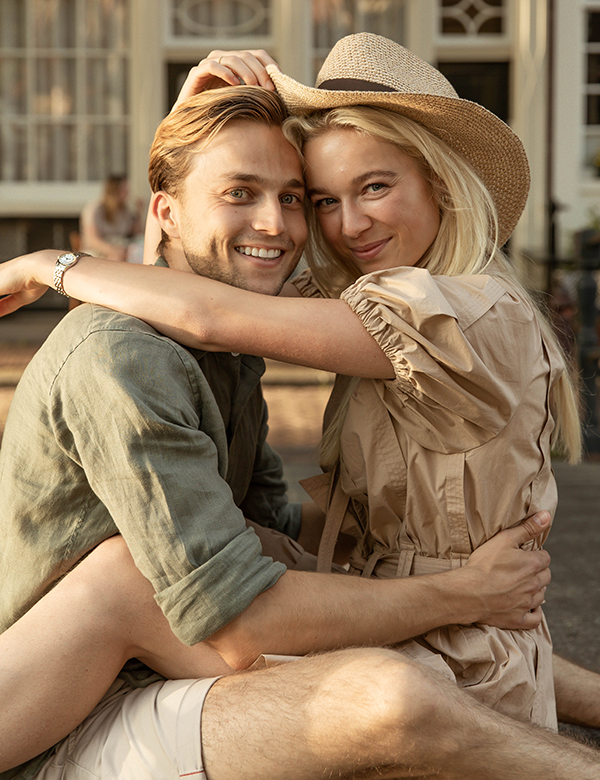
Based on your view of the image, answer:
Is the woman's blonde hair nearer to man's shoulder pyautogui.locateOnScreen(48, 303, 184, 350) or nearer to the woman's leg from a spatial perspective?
man's shoulder pyautogui.locateOnScreen(48, 303, 184, 350)

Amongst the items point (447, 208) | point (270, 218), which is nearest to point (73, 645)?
point (270, 218)

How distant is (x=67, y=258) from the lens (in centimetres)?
235

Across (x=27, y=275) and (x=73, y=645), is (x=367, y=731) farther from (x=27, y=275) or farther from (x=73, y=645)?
(x=27, y=275)

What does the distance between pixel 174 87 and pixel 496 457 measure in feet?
31.3

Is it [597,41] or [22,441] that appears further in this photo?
[597,41]

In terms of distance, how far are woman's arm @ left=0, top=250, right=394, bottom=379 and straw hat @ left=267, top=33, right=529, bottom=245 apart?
58 cm

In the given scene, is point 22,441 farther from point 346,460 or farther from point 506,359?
point 506,359

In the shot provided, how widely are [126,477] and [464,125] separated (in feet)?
4.37

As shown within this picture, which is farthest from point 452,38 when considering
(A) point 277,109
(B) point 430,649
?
(B) point 430,649

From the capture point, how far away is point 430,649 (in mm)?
2244

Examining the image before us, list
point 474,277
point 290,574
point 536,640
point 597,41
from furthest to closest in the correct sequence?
1. point 597,41
2. point 536,640
3. point 474,277
4. point 290,574

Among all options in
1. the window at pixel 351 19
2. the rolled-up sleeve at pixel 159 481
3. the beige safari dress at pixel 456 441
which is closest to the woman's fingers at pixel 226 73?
the beige safari dress at pixel 456 441

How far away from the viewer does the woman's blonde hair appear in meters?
2.37

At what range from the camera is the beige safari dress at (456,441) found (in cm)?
206
